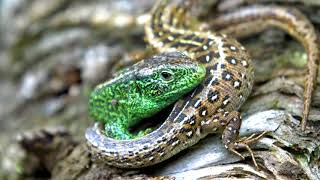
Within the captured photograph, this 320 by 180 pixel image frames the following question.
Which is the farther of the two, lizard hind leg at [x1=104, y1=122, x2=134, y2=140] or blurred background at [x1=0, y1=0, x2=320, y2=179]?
blurred background at [x1=0, y1=0, x2=320, y2=179]

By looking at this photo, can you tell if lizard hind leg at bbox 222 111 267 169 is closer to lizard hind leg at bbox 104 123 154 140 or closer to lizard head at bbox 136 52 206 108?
lizard head at bbox 136 52 206 108

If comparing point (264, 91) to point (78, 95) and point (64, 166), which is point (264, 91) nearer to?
point (64, 166)

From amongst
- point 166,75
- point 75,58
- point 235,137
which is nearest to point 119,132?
point 166,75

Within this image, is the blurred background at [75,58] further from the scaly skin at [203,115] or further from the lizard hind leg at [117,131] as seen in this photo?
the lizard hind leg at [117,131]

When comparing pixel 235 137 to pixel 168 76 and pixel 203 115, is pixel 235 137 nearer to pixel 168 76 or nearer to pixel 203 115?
pixel 203 115

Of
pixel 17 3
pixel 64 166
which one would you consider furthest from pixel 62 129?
pixel 17 3

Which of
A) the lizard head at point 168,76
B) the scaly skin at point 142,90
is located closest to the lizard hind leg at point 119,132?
the scaly skin at point 142,90

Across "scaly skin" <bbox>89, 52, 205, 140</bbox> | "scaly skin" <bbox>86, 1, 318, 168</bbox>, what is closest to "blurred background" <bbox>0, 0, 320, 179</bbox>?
"scaly skin" <bbox>86, 1, 318, 168</bbox>
